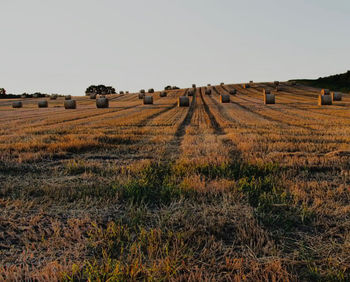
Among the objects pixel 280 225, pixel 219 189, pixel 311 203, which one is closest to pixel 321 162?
pixel 311 203

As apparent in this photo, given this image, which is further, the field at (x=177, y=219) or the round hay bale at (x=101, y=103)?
the round hay bale at (x=101, y=103)

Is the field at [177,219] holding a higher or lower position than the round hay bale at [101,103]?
lower

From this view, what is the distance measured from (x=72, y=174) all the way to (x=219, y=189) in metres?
3.07

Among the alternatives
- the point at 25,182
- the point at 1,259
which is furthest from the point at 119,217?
the point at 25,182

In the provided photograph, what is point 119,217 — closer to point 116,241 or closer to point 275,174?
point 116,241

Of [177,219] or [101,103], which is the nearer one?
[177,219]

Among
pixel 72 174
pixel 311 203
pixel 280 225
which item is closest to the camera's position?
pixel 280 225

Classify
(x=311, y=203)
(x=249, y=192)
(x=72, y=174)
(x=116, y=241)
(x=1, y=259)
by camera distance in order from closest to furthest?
(x=1, y=259) → (x=116, y=241) → (x=311, y=203) → (x=249, y=192) → (x=72, y=174)

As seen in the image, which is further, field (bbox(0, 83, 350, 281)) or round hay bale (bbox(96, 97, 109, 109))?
round hay bale (bbox(96, 97, 109, 109))

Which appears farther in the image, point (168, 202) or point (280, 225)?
point (168, 202)

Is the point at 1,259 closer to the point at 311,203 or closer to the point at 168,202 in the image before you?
the point at 168,202

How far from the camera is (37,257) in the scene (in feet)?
9.56

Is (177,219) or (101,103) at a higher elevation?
(101,103)

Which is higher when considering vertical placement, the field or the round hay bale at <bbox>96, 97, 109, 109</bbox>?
the round hay bale at <bbox>96, 97, 109, 109</bbox>
